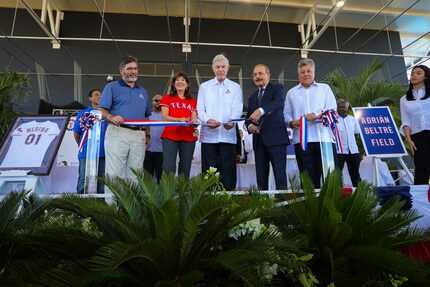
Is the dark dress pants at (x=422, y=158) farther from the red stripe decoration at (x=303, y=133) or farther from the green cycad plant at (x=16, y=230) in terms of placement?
the green cycad plant at (x=16, y=230)

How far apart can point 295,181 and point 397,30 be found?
12.9 metres

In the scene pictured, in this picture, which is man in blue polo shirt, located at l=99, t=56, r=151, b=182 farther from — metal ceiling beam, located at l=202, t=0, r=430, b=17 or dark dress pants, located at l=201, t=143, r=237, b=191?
metal ceiling beam, located at l=202, t=0, r=430, b=17

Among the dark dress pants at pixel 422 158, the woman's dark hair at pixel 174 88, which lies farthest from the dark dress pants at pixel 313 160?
the woman's dark hair at pixel 174 88

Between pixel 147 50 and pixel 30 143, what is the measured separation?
900 centimetres

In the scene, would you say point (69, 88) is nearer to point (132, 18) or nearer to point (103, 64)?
point (103, 64)

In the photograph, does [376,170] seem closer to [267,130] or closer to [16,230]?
[267,130]

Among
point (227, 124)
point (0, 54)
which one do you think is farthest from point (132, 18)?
point (227, 124)

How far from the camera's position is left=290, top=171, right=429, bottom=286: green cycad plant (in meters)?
2.13

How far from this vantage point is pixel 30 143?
13.9 feet

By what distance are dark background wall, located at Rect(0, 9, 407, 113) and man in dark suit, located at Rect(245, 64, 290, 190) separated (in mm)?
8205

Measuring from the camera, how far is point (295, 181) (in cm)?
270

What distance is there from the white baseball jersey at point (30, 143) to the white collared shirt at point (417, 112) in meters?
4.07

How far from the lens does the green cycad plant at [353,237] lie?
213cm

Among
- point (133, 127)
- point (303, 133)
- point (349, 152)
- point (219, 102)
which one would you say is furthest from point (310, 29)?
point (133, 127)
